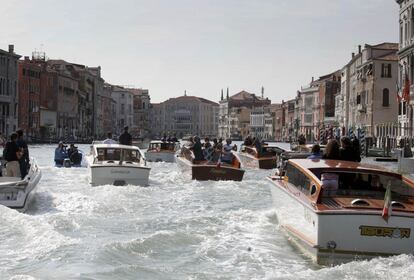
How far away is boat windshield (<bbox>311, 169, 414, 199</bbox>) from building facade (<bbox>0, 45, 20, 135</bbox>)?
64914 mm

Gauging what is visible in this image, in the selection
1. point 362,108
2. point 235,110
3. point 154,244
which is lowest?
point 154,244

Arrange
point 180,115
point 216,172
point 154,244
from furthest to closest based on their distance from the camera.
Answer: point 180,115
point 216,172
point 154,244

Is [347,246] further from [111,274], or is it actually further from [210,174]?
[210,174]

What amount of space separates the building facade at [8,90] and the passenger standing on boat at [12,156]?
193 feet

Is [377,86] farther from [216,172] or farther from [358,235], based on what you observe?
[358,235]

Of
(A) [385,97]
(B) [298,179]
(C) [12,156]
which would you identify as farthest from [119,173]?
(A) [385,97]

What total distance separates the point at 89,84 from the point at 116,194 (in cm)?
10155

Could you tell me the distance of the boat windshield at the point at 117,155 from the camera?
72.3 feet

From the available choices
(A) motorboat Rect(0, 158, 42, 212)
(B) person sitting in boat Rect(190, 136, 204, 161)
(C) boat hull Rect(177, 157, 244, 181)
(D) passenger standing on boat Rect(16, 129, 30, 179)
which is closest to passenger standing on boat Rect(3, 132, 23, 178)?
(D) passenger standing on boat Rect(16, 129, 30, 179)

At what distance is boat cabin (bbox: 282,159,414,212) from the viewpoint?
33.6 ft

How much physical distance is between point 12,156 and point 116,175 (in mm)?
5166

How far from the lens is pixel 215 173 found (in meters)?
23.2

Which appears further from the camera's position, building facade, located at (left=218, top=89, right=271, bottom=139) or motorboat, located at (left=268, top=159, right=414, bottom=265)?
building facade, located at (left=218, top=89, right=271, bottom=139)

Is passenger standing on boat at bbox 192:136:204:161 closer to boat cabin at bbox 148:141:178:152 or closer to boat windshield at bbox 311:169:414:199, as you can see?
boat windshield at bbox 311:169:414:199
